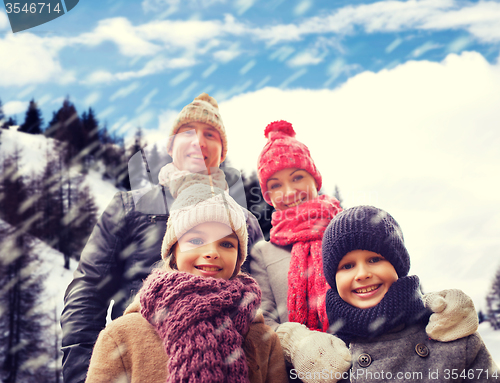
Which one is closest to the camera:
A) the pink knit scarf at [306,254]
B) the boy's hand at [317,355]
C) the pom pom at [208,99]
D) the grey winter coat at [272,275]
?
the boy's hand at [317,355]

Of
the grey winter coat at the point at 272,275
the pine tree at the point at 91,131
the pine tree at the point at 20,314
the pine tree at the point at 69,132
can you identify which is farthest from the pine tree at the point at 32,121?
the grey winter coat at the point at 272,275

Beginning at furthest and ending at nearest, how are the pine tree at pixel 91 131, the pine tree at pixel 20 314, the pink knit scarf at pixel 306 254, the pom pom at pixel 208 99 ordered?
the pine tree at pixel 91 131, the pine tree at pixel 20 314, the pom pom at pixel 208 99, the pink knit scarf at pixel 306 254

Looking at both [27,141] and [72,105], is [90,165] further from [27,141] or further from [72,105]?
[27,141]

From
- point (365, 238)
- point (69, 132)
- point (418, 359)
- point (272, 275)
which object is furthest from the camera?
point (69, 132)

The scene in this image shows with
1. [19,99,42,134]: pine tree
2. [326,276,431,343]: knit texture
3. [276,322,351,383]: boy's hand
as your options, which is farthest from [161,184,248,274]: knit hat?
[19,99,42,134]: pine tree

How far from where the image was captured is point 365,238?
6.57ft

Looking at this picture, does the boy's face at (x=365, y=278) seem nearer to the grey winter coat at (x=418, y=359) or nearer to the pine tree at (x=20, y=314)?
the grey winter coat at (x=418, y=359)

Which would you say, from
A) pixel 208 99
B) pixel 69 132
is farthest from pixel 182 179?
pixel 69 132

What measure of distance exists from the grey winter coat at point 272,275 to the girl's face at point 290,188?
34 centimetres

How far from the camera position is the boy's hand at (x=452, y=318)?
183cm

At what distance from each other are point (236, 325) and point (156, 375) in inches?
16.7

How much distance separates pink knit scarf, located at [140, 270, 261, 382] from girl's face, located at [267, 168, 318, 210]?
1174 millimetres

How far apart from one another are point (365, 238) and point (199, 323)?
3.10 feet

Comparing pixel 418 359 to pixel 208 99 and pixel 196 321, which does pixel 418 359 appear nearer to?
pixel 196 321
